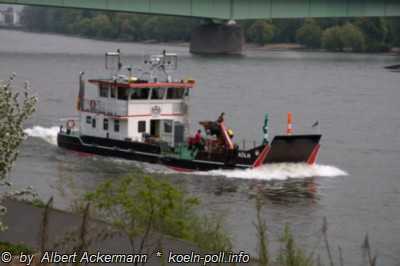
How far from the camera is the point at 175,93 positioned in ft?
113

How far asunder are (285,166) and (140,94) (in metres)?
5.51

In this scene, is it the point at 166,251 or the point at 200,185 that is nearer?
the point at 166,251

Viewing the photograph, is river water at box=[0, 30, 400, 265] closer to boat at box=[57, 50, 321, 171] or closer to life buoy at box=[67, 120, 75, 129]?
boat at box=[57, 50, 321, 171]

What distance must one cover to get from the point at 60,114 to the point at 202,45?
5687 cm

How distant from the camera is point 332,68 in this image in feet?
285

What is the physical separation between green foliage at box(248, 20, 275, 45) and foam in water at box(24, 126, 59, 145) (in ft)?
282

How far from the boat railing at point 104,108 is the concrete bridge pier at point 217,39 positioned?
67.4 meters

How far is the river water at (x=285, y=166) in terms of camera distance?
23984 millimetres

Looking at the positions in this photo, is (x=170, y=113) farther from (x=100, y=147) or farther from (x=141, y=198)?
(x=141, y=198)

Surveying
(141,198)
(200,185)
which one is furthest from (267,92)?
(141,198)

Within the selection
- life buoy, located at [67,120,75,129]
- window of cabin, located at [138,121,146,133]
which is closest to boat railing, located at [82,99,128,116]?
window of cabin, located at [138,121,146,133]

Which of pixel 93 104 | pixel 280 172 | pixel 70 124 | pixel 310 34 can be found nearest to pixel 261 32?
pixel 310 34

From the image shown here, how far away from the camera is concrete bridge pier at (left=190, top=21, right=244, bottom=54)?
102812mm

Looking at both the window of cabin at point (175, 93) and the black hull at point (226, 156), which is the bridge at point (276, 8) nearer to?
the window of cabin at point (175, 93)
